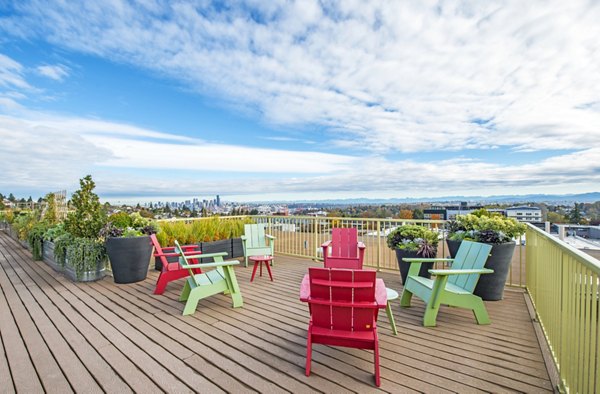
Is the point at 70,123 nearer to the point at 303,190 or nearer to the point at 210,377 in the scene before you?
the point at 210,377

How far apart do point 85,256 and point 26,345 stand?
256 centimetres

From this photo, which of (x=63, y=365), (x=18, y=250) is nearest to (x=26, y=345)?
(x=63, y=365)

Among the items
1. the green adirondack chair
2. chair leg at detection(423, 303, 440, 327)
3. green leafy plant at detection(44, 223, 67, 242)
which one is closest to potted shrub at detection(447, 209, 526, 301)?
chair leg at detection(423, 303, 440, 327)

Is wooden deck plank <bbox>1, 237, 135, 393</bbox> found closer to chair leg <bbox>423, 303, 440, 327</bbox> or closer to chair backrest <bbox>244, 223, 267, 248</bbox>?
chair leg <bbox>423, 303, 440, 327</bbox>

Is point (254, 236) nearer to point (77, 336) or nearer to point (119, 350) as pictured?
point (77, 336)

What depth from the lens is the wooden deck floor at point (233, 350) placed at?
2.13m

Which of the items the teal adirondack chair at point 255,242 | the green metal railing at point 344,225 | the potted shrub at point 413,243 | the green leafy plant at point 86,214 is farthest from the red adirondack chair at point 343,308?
the green leafy plant at point 86,214

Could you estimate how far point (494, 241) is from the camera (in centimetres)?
407

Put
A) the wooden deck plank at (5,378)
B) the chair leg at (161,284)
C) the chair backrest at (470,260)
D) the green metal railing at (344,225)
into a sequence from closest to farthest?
1. the wooden deck plank at (5,378)
2. the chair backrest at (470,260)
3. the chair leg at (161,284)
4. the green metal railing at (344,225)

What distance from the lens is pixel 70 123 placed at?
8.18 m

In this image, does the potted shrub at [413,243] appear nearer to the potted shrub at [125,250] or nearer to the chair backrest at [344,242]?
the chair backrest at [344,242]

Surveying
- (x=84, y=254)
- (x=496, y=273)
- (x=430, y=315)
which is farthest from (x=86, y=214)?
(x=496, y=273)

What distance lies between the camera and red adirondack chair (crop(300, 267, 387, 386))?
2.21 metres

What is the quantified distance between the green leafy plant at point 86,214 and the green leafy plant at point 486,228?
617 cm
